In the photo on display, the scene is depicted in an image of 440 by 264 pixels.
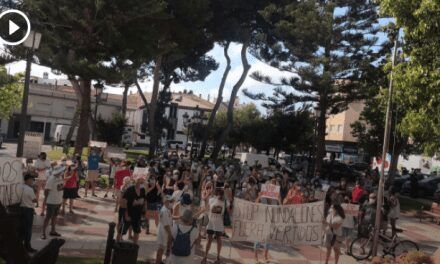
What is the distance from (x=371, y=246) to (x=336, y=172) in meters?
23.8

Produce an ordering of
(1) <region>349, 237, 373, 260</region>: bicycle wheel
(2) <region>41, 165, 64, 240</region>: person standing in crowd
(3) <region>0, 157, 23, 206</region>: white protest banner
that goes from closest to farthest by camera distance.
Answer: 1. (3) <region>0, 157, 23, 206</region>: white protest banner
2. (2) <region>41, 165, 64, 240</region>: person standing in crowd
3. (1) <region>349, 237, 373, 260</region>: bicycle wheel

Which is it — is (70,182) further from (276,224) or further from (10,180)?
(276,224)

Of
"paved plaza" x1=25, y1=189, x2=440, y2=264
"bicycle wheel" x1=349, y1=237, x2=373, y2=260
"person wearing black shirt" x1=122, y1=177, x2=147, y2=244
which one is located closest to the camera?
"person wearing black shirt" x1=122, y1=177, x2=147, y2=244

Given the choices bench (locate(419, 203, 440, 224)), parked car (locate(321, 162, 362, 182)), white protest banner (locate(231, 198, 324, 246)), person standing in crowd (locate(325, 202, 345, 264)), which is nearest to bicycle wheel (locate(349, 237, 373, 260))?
person standing in crowd (locate(325, 202, 345, 264))

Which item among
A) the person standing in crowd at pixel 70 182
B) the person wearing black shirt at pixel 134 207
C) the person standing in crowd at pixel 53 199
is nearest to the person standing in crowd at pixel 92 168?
the person standing in crowd at pixel 70 182

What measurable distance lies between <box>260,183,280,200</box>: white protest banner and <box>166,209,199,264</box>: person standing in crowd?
504cm

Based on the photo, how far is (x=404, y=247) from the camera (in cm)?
1288

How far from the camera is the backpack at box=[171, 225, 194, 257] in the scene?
8.16 meters

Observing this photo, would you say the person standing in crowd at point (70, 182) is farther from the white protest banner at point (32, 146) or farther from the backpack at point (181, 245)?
the white protest banner at point (32, 146)

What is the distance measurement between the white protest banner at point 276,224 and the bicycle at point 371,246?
2611 mm

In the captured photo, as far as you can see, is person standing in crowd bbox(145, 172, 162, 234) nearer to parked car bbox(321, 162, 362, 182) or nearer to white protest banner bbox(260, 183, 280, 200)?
white protest banner bbox(260, 183, 280, 200)

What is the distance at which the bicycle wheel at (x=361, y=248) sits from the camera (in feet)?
42.0

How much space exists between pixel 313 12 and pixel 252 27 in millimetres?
7826

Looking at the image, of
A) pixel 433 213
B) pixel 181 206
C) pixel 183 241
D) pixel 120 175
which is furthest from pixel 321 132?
pixel 183 241
